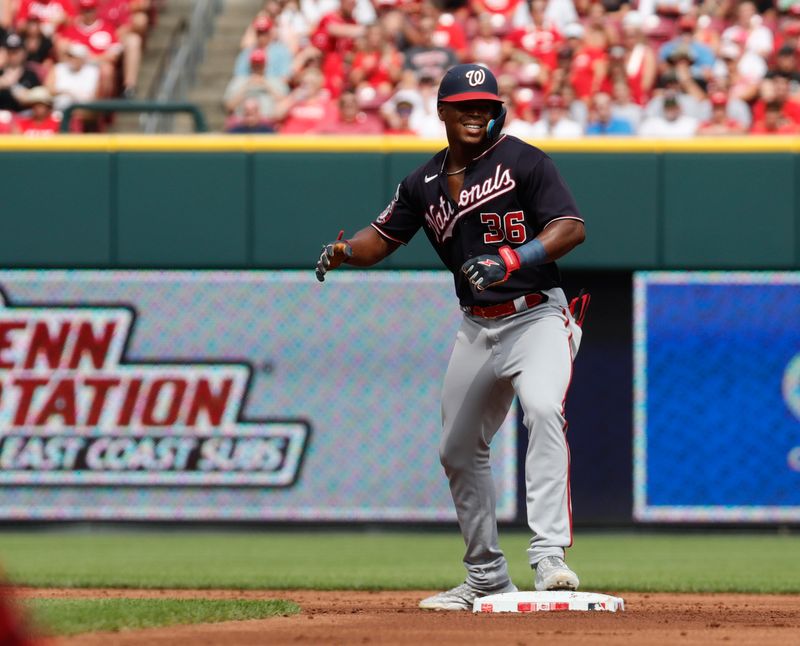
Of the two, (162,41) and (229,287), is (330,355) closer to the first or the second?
(229,287)

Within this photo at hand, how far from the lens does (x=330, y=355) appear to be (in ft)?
35.2

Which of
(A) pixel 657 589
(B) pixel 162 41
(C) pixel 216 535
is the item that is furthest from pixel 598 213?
→ (B) pixel 162 41

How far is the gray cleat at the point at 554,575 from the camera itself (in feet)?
16.5

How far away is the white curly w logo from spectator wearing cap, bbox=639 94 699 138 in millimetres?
5902

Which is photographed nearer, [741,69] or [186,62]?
[741,69]

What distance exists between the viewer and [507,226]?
534 centimetres

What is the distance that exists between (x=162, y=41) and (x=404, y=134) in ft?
12.7

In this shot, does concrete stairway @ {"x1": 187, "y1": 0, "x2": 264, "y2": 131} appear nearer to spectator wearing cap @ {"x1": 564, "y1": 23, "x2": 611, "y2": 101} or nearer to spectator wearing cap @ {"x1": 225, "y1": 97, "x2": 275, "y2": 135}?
spectator wearing cap @ {"x1": 225, "y1": 97, "x2": 275, "y2": 135}

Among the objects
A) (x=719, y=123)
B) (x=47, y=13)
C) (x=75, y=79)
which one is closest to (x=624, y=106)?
(x=719, y=123)

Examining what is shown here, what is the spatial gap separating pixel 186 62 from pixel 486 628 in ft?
30.4

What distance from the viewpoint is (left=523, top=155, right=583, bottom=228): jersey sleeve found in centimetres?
519

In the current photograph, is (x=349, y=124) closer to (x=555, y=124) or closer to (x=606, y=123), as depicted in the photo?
(x=555, y=124)

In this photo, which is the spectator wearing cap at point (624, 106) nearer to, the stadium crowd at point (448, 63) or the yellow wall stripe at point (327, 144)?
the stadium crowd at point (448, 63)


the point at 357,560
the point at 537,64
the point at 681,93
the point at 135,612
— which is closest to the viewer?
the point at 135,612
